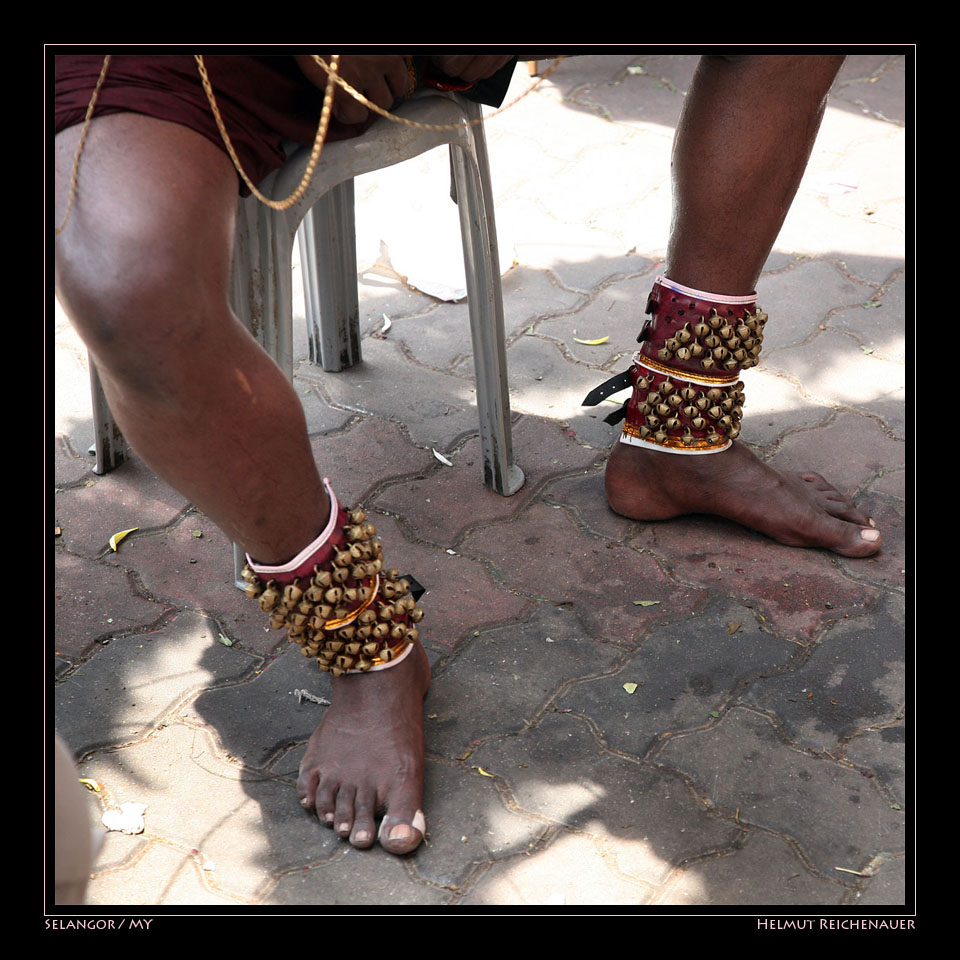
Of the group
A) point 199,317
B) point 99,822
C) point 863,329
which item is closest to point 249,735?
point 99,822

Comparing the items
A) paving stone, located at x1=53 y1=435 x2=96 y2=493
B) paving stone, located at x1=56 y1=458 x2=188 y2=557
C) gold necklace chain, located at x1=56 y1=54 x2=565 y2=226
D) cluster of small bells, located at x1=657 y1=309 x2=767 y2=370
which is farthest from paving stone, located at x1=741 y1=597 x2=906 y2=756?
paving stone, located at x1=53 y1=435 x2=96 y2=493

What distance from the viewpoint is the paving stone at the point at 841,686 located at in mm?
1785

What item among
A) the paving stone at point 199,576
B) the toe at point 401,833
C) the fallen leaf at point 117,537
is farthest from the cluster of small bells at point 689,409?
the fallen leaf at point 117,537

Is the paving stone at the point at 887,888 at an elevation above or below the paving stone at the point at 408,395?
below

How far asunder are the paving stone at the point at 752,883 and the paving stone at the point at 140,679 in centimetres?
83

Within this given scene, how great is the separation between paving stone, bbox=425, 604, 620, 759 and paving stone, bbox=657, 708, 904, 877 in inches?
9.1

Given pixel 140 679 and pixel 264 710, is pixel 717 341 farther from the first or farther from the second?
pixel 140 679

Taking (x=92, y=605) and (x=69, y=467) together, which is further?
(x=69, y=467)

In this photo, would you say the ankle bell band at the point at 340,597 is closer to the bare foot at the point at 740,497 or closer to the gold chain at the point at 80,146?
the gold chain at the point at 80,146

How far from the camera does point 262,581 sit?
5.46 feet

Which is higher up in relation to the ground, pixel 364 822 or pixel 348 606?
pixel 348 606

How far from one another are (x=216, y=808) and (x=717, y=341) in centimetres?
120

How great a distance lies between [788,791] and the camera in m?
1.68

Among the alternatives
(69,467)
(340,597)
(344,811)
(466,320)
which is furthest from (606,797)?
(466,320)
